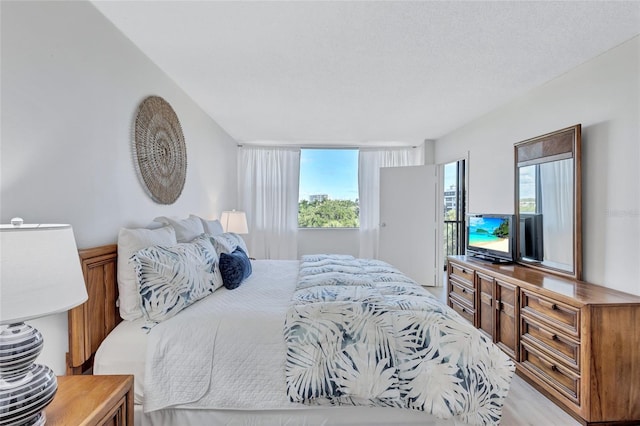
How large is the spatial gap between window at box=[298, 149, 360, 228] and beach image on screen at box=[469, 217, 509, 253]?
2254mm

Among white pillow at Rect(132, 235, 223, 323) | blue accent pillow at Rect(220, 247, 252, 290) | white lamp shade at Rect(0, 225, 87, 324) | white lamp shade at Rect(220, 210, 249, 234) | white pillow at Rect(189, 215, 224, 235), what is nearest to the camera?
white lamp shade at Rect(0, 225, 87, 324)

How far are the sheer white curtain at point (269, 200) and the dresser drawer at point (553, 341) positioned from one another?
3562mm

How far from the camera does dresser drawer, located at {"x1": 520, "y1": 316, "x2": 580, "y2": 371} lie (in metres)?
1.91

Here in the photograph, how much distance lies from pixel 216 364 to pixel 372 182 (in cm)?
425

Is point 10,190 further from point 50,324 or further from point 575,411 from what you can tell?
point 575,411

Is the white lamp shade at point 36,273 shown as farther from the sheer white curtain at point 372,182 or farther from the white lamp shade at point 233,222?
the sheer white curtain at point 372,182

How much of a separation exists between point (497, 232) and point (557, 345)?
1278 millimetres

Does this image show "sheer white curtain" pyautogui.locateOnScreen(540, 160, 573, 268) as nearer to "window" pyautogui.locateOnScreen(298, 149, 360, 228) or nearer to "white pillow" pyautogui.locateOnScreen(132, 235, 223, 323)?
"white pillow" pyautogui.locateOnScreen(132, 235, 223, 323)

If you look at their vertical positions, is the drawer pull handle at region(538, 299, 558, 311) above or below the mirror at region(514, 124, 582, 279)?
below

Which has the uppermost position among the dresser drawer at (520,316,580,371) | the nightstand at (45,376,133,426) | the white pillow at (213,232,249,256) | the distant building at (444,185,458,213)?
the distant building at (444,185,458,213)

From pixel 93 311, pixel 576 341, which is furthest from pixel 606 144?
pixel 93 311

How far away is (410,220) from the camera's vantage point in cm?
491

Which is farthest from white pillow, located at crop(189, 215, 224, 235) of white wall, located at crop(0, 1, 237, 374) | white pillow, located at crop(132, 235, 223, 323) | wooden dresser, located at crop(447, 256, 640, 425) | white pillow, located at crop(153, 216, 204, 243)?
wooden dresser, located at crop(447, 256, 640, 425)

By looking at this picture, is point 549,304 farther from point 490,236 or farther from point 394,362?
point 394,362
